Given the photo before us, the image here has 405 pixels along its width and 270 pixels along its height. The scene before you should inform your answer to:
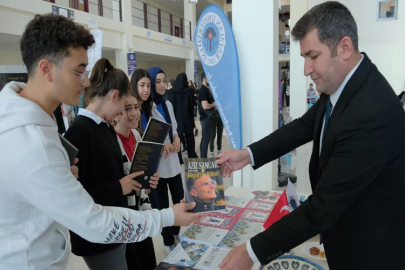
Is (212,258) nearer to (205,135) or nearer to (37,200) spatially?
(37,200)

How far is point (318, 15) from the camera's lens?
1100 millimetres

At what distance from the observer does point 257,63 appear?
2.90m

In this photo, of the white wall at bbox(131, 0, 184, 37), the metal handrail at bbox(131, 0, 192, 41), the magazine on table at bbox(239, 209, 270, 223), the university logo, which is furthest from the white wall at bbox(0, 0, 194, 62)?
the magazine on table at bbox(239, 209, 270, 223)

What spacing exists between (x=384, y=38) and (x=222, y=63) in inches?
369

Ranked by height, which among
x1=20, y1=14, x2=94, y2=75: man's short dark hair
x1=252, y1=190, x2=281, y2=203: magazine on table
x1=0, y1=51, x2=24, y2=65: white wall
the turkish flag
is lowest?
x1=252, y1=190, x2=281, y2=203: magazine on table

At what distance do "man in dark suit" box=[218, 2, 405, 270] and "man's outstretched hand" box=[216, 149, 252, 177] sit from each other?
1.77 ft

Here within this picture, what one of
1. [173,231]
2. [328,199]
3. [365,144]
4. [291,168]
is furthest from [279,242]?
[291,168]

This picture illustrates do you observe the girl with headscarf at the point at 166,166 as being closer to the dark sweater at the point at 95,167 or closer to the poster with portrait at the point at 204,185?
the dark sweater at the point at 95,167

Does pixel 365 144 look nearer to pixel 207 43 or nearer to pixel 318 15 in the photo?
pixel 318 15

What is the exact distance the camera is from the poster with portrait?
130 centimetres

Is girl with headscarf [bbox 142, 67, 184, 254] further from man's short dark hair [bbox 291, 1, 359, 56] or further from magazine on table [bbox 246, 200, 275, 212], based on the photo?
man's short dark hair [bbox 291, 1, 359, 56]

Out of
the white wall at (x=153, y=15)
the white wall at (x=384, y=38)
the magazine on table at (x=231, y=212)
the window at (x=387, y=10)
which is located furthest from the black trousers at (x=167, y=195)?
the white wall at (x=153, y=15)

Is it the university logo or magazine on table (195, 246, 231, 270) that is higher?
the university logo

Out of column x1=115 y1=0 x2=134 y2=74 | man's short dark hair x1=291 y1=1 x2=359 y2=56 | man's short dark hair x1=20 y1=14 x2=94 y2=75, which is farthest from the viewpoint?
column x1=115 y1=0 x2=134 y2=74
